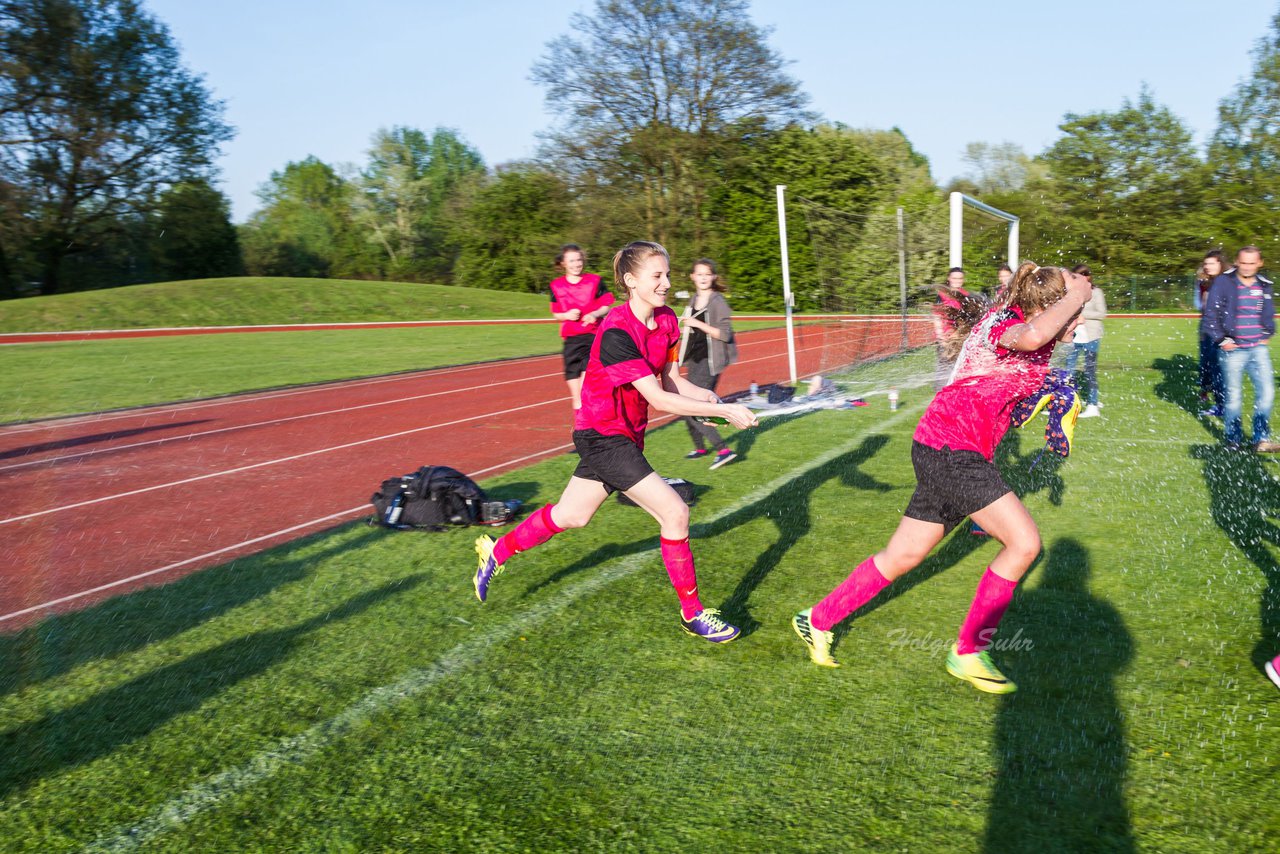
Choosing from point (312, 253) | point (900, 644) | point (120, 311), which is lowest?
point (900, 644)

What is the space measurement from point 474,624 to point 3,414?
41.2 feet

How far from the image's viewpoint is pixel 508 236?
166ft

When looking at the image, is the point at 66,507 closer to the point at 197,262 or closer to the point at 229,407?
the point at 229,407

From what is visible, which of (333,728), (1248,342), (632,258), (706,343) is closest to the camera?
(333,728)

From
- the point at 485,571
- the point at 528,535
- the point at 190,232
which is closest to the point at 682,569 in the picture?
the point at 528,535

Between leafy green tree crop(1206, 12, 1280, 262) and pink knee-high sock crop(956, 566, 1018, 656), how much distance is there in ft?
116

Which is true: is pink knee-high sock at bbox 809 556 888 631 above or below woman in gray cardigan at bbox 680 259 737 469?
below

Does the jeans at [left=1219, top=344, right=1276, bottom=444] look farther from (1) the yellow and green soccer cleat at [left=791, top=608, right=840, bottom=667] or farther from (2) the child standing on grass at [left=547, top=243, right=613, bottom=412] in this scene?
(1) the yellow and green soccer cleat at [left=791, top=608, right=840, bottom=667]

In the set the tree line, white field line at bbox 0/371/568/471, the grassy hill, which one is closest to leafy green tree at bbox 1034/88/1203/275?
the tree line

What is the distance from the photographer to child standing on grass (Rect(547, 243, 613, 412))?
7.89 metres

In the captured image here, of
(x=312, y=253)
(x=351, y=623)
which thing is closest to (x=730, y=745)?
(x=351, y=623)

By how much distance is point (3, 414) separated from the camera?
13.5 m

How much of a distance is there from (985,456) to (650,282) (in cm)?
161

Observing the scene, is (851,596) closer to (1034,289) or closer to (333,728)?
(1034,289)
